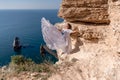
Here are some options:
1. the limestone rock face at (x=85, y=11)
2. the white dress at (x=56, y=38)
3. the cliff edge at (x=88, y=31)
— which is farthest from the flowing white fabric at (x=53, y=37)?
the limestone rock face at (x=85, y=11)

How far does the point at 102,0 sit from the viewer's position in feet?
23.9

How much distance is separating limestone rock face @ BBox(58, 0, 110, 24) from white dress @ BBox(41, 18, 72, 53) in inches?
24.2

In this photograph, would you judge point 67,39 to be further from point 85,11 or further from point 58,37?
point 85,11

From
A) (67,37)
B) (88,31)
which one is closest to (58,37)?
(67,37)

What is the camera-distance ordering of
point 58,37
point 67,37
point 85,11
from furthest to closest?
point 58,37
point 67,37
point 85,11

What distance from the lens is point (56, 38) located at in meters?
8.50

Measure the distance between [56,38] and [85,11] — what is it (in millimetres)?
1579

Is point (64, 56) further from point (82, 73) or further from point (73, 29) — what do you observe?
point (82, 73)

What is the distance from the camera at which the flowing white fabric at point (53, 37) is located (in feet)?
27.7

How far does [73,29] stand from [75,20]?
1.15ft

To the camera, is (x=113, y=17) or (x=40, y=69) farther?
(x=40, y=69)

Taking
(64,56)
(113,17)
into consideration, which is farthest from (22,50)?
(113,17)

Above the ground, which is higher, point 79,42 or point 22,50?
point 79,42

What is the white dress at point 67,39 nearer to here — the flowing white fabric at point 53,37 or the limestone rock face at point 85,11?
the flowing white fabric at point 53,37
